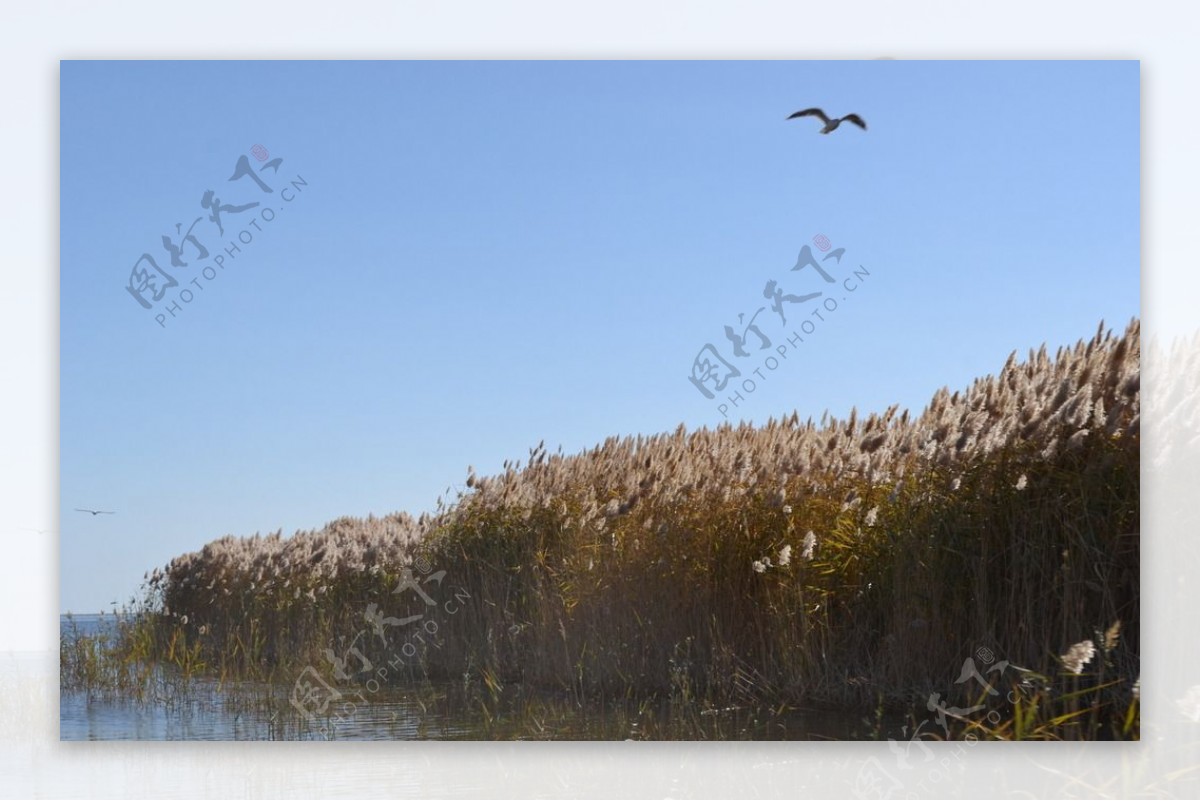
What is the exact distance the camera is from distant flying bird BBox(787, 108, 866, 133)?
3.59 m

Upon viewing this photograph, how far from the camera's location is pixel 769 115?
11.9 feet

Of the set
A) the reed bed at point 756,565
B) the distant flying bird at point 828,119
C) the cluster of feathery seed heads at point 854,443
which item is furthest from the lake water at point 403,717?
the distant flying bird at point 828,119

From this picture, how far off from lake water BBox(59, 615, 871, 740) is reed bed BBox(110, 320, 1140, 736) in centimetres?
7

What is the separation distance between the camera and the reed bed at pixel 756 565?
132 inches

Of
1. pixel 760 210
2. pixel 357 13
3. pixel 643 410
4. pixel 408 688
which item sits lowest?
pixel 408 688

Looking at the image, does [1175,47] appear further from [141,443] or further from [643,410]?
[141,443]

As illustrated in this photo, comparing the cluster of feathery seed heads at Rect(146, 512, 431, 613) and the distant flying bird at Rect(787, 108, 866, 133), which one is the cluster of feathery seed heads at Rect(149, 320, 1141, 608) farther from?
the distant flying bird at Rect(787, 108, 866, 133)

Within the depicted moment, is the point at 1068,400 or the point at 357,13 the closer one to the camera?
the point at 1068,400

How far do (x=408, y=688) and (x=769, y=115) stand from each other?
6.59 ft

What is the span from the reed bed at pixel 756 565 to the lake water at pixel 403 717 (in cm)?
7

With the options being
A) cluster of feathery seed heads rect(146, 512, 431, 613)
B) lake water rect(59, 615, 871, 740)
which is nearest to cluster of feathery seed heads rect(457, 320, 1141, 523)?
cluster of feathery seed heads rect(146, 512, 431, 613)

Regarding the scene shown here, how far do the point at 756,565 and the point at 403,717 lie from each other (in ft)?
3.73

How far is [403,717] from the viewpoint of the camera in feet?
11.8

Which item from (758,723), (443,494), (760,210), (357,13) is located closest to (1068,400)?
(760,210)
